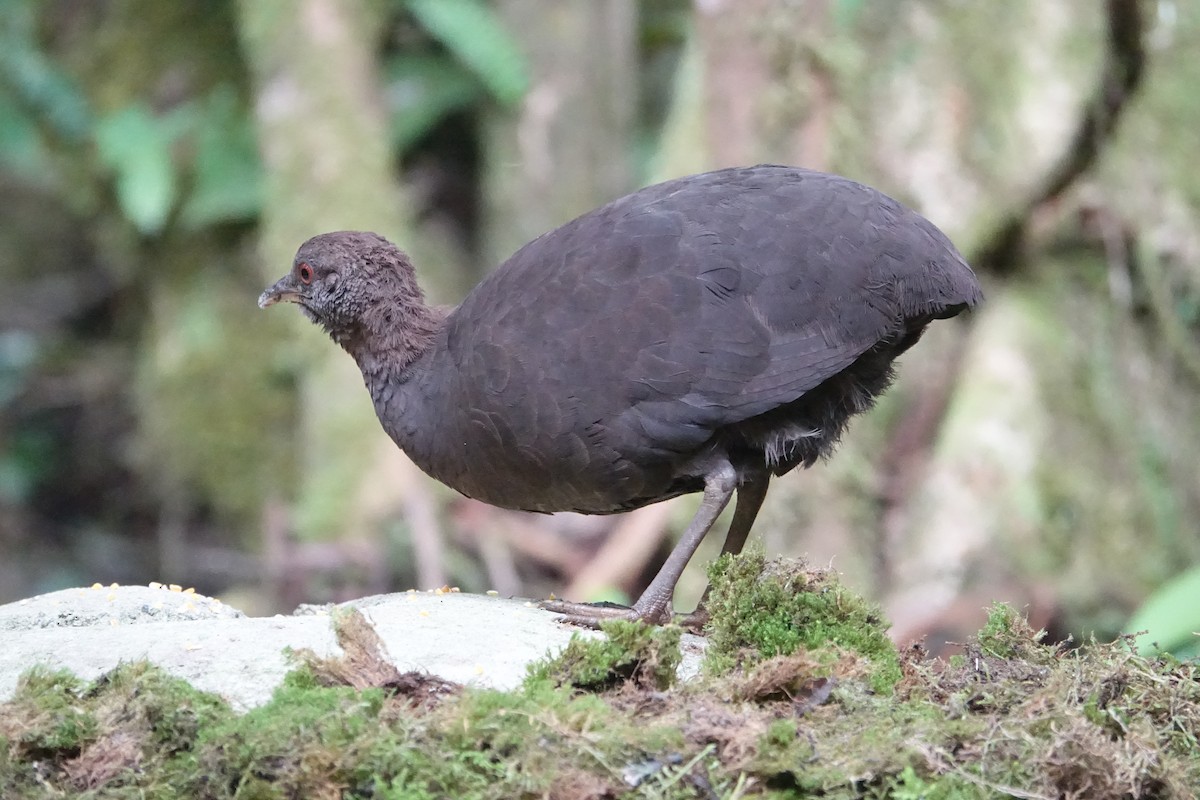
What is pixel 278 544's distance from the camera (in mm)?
8906

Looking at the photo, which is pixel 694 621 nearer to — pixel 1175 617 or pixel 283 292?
pixel 1175 617

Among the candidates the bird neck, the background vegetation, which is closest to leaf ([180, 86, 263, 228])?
the background vegetation

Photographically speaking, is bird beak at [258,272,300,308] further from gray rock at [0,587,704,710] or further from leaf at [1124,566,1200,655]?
leaf at [1124,566,1200,655]

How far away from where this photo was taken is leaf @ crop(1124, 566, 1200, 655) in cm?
504

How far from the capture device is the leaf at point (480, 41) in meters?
9.85

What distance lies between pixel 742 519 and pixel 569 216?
5.42 metres

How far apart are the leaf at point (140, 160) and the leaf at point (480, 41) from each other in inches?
90.2

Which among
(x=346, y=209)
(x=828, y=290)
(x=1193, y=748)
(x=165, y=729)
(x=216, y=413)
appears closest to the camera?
(x=165, y=729)

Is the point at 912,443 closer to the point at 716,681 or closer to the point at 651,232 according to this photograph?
the point at 651,232

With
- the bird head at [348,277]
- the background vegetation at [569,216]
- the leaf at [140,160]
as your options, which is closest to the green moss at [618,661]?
the bird head at [348,277]

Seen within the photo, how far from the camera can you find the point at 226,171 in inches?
402

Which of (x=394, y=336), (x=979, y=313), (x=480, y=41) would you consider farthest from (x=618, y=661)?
(x=480, y=41)

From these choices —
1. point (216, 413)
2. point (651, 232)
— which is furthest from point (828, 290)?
point (216, 413)

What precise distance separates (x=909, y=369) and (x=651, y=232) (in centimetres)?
439
